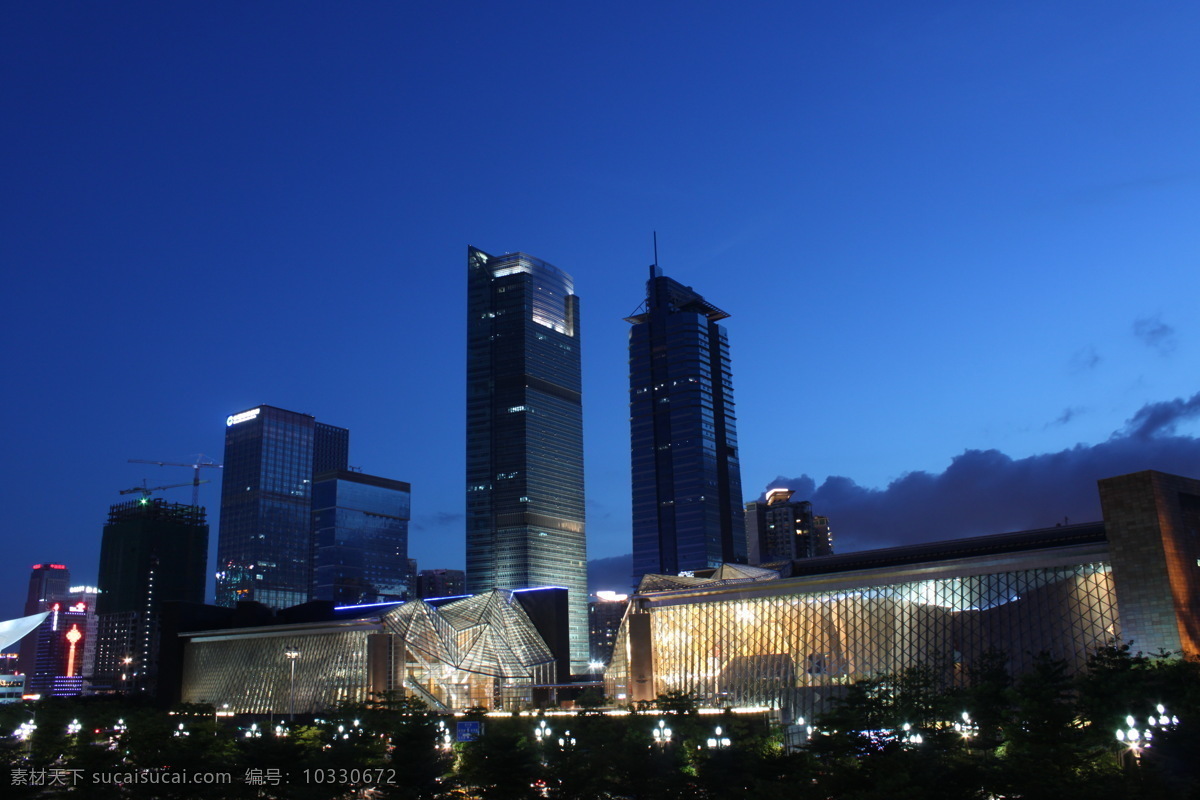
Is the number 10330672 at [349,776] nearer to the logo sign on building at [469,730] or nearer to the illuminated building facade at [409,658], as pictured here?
the logo sign on building at [469,730]

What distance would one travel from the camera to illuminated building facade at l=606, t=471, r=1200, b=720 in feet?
251

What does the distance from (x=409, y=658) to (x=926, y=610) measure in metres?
64.0

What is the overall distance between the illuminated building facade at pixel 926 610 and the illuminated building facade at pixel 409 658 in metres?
17.5

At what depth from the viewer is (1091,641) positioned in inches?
3174

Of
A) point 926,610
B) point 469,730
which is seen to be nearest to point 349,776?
point 469,730

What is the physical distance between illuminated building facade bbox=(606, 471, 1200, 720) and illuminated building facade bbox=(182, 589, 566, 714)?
17.5 m

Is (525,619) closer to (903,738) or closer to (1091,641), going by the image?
(1091,641)

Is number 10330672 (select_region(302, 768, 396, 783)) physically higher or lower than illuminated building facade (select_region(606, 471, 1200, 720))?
lower

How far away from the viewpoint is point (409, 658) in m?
124

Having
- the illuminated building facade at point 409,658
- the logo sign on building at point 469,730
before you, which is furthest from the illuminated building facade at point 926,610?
the logo sign on building at point 469,730

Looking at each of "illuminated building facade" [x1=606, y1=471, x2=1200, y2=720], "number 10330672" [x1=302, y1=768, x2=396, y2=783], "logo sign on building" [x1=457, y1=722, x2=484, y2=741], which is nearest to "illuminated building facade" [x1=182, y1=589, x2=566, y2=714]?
"illuminated building facade" [x1=606, y1=471, x2=1200, y2=720]

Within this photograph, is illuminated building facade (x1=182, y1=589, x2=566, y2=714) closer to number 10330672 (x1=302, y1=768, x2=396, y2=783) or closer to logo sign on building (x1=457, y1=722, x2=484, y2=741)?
logo sign on building (x1=457, y1=722, x2=484, y2=741)

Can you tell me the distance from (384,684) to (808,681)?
52216mm

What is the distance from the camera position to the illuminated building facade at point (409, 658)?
122938mm
